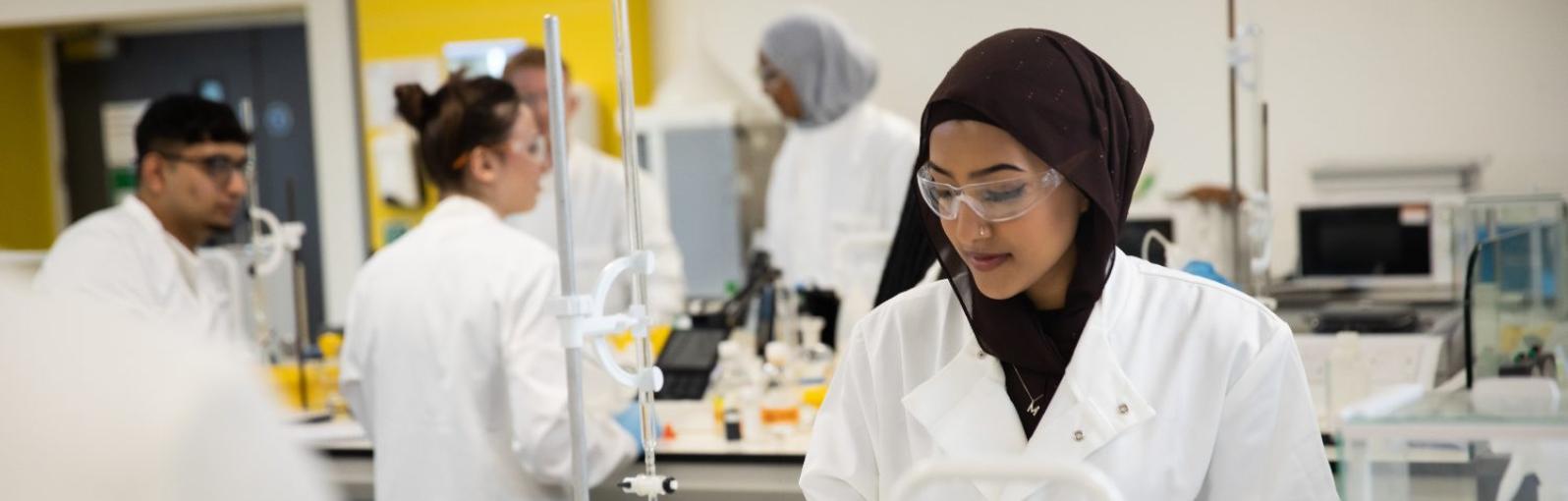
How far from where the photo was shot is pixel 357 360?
229 centimetres

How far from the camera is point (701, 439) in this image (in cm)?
243

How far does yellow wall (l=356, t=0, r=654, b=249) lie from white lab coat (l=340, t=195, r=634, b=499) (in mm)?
2890

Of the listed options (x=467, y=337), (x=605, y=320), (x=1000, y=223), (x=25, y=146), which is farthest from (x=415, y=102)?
(x=25, y=146)

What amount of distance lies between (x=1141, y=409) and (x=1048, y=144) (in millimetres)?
274

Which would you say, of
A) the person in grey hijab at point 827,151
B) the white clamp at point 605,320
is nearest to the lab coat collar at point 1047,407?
the white clamp at point 605,320

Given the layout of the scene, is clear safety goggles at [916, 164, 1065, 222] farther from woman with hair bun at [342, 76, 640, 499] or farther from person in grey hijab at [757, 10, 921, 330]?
person in grey hijab at [757, 10, 921, 330]

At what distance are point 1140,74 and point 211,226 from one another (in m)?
2.05

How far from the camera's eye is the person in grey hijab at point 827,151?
3.50 m

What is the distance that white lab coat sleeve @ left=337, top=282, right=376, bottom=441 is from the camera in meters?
2.23

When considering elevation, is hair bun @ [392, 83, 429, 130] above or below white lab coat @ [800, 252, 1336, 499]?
above

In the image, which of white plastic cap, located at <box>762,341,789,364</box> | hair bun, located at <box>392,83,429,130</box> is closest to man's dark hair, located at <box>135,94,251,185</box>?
hair bun, located at <box>392,83,429,130</box>

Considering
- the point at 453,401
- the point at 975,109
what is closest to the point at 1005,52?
the point at 975,109

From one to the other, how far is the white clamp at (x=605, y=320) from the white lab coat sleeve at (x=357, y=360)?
2.60 ft

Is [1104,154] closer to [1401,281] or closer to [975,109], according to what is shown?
[975,109]
